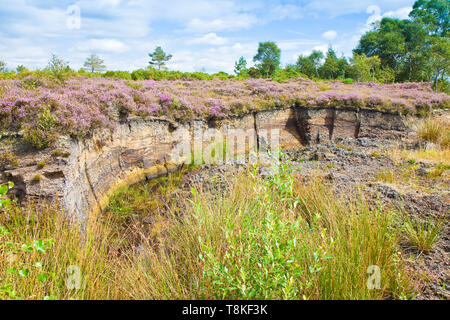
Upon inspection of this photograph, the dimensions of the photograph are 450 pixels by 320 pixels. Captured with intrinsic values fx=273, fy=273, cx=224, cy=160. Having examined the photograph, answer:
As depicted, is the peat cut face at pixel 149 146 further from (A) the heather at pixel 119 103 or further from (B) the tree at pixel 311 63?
(B) the tree at pixel 311 63

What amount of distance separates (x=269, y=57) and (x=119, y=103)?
2301 cm

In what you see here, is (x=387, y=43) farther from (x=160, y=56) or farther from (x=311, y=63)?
(x=160, y=56)

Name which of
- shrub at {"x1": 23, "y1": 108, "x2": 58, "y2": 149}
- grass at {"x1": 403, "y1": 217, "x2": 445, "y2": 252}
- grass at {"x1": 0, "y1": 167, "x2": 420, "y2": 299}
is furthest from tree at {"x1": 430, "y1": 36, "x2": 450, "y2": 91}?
shrub at {"x1": 23, "y1": 108, "x2": 58, "y2": 149}

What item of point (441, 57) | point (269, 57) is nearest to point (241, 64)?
point (269, 57)

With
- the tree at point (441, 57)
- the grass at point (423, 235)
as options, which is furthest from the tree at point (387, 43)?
the grass at point (423, 235)

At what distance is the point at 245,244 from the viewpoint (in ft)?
9.77

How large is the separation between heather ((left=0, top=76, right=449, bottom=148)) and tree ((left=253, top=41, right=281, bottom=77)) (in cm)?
1244

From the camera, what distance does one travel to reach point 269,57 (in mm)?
28281

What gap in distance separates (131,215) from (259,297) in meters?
5.22

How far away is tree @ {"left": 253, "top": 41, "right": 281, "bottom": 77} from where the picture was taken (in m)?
28.2

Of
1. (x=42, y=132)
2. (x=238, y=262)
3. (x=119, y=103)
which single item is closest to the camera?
(x=238, y=262)

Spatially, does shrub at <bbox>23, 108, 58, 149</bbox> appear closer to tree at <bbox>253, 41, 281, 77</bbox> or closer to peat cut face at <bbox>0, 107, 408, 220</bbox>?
peat cut face at <bbox>0, 107, 408, 220</bbox>

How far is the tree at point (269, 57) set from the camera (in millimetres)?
28156
